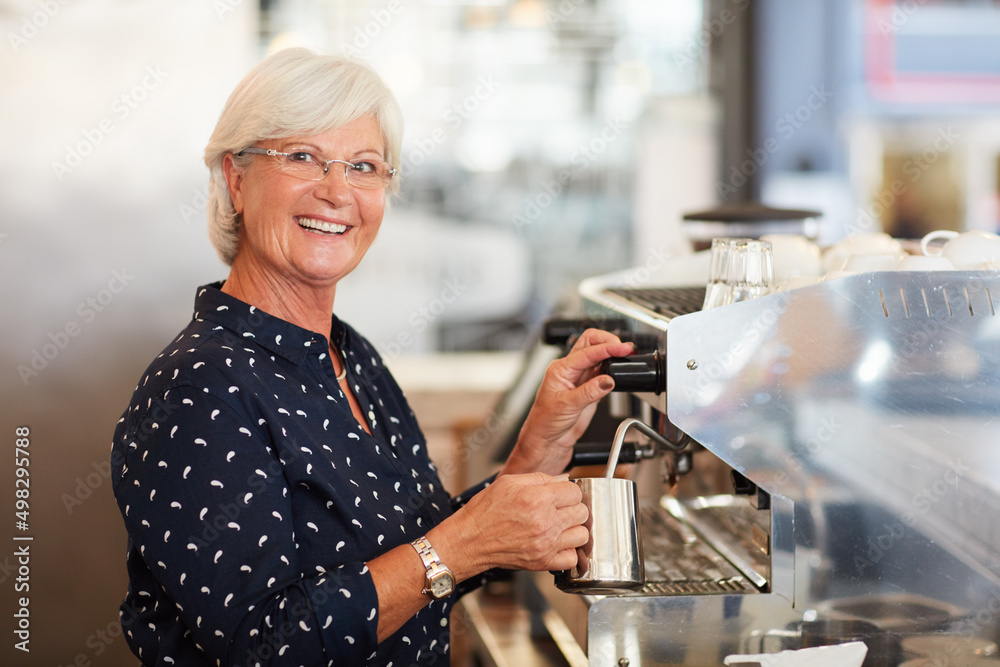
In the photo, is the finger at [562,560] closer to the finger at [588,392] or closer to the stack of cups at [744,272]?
the finger at [588,392]

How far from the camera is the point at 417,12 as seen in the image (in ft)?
11.6

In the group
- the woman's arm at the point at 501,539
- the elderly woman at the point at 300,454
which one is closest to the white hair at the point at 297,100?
the elderly woman at the point at 300,454

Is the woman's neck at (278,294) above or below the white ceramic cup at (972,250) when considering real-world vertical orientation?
below

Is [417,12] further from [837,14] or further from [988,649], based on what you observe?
[988,649]

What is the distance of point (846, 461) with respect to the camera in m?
0.99

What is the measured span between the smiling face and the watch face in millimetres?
406

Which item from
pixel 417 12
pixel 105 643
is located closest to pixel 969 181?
pixel 417 12

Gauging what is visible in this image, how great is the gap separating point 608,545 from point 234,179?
0.63 meters

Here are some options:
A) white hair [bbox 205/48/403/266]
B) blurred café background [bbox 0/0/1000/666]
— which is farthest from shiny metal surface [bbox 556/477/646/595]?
blurred café background [bbox 0/0/1000/666]

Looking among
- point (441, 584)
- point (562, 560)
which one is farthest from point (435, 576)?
point (562, 560)

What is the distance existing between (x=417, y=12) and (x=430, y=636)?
290 centimetres

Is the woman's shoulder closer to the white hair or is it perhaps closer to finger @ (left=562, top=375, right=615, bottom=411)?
the white hair

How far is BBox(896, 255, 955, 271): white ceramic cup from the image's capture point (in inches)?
40.7

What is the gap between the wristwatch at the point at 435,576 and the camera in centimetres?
92
